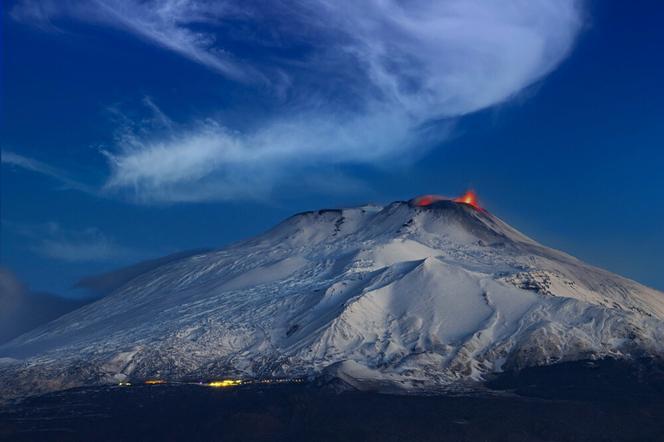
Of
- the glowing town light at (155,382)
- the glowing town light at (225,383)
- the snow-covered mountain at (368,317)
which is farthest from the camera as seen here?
the snow-covered mountain at (368,317)

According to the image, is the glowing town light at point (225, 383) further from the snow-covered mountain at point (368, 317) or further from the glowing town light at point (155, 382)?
the glowing town light at point (155, 382)

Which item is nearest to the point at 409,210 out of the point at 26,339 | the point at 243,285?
the point at 243,285

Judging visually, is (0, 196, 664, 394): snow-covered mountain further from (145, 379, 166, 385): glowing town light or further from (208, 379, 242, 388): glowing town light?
(208, 379, 242, 388): glowing town light

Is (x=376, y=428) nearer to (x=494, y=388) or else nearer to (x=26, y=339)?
(x=494, y=388)

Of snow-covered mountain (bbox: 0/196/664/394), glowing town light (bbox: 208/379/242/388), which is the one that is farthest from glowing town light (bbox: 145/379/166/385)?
glowing town light (bbox: 208/379/242/388)

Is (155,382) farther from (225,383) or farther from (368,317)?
(368,317)

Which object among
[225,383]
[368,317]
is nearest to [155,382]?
[225,383]

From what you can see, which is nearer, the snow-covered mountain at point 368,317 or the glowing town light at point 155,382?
the glowing town light at point 155,382

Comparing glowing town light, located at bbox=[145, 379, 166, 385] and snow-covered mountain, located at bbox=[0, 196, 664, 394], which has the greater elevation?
snow-covered mountain, located at bbox=[0, 196, 664, 394]

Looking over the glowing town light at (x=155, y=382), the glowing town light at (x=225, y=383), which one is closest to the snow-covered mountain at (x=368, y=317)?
the glowing town light at (x=155, y=382)
